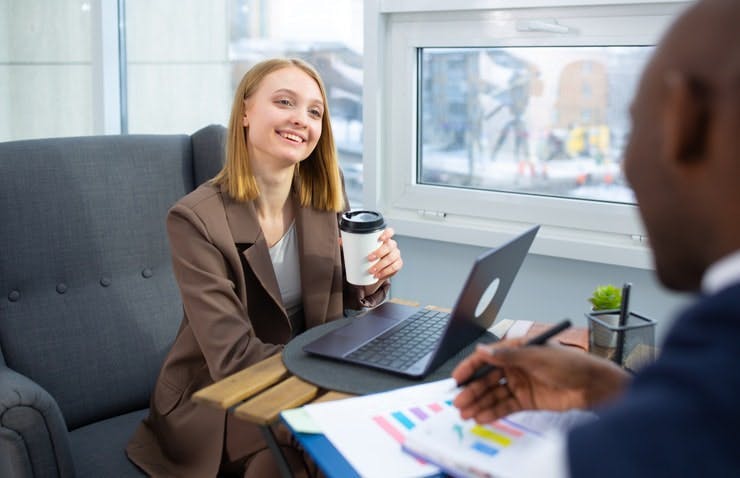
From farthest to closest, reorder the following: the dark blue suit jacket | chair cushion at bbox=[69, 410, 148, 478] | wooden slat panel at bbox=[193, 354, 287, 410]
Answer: chair cushion at bbox=[69, 410, 148, 478], wooden slat panel at bbox=[193, 354, 287, 410], the dark blue suit jacket

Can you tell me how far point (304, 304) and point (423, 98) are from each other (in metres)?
0.88

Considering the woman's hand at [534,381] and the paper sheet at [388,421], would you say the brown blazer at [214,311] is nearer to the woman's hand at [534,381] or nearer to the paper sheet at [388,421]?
the paper sheet at [388,421]

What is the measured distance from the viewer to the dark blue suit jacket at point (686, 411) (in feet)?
1.75

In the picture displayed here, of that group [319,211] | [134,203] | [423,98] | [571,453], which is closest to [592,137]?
[423,98]

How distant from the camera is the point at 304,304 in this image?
1873mm

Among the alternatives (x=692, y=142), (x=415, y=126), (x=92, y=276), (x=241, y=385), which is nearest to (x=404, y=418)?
(x=241, y=385)

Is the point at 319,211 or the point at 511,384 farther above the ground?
the point at 319,211

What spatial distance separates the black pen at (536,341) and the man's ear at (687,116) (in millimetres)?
451

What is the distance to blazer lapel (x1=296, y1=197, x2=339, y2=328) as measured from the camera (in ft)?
6.12

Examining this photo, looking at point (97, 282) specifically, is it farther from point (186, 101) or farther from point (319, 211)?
point (186, 101)

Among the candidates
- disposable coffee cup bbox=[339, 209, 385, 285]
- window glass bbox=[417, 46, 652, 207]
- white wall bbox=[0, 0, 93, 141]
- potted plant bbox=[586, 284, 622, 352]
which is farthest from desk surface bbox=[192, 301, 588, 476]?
white wall bbox=[0, 0, 93, 141]

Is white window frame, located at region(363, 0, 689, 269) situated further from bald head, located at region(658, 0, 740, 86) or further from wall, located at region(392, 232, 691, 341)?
bald head, located at region(658, 0, 740, 86)

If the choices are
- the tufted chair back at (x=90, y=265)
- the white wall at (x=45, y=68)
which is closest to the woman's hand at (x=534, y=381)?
the tufted chair back at (x=90, y=265)

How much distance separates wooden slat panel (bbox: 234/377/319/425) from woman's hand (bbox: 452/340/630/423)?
0.84 ft
